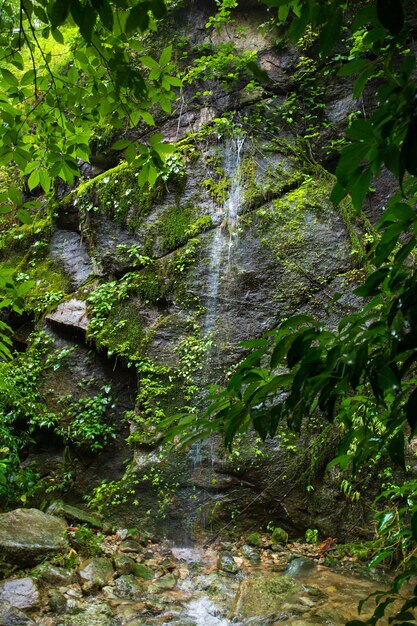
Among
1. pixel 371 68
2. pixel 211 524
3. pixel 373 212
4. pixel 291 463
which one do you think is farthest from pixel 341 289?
pixel 371 68

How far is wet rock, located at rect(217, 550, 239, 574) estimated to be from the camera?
4.23 m

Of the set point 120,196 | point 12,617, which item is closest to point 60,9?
point 12,617

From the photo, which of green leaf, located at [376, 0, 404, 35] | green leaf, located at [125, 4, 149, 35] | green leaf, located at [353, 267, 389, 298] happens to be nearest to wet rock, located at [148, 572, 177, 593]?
green leaf, located at [353, 267, 389, 298]

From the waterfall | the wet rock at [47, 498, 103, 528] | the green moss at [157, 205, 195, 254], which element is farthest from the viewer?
the green moss at [157, 205, 195, 254]

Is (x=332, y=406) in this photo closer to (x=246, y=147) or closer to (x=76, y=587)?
(x=76, y=587)

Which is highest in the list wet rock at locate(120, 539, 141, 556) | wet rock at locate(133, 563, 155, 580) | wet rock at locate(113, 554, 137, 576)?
wet rock at locate(113, 554, 137, 576)

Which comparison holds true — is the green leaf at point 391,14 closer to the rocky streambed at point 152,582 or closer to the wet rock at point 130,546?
the rocky streambed at point 152,582

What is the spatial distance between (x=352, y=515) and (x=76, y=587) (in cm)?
278

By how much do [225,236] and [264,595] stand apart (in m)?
4.40

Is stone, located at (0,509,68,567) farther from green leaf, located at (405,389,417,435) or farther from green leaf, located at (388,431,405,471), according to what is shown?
green leaf, located at (405,389,417,435)

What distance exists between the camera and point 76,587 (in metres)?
3.65

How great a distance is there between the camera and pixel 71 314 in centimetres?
655

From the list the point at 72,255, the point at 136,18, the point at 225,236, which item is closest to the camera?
the point at 136,18

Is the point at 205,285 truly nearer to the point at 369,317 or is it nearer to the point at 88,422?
the point at 88,422
